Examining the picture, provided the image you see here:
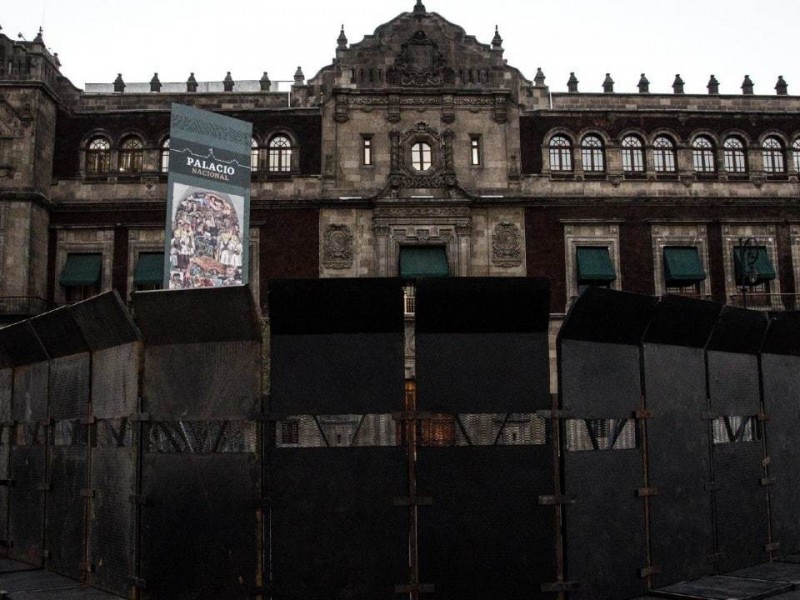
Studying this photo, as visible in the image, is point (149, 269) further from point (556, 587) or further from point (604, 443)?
point (556, 587)

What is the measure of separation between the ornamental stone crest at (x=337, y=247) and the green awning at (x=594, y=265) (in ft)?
30.4

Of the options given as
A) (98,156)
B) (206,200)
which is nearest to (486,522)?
(206,200)

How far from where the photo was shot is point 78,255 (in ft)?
111

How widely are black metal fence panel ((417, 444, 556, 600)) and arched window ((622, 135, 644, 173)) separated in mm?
29768

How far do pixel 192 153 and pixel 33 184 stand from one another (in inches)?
310

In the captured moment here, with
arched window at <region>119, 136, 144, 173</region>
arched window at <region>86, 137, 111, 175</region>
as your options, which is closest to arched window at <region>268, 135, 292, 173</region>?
arched window at <region>119, 136, 144, 173</region>

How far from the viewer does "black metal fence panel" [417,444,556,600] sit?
7.32m

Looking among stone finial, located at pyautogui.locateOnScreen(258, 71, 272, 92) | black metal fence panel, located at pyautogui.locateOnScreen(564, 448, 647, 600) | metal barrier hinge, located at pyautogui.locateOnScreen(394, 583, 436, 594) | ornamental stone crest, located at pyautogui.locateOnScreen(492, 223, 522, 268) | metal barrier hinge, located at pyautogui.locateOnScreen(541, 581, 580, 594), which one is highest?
stone finial, located at pyautogui.locateOnScreen(258, 71, 272, 92)

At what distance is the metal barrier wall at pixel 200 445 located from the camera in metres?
7.39

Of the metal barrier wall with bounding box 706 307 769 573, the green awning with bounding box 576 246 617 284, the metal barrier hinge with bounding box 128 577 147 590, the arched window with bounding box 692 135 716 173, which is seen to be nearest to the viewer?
the metal barrier hinge with bounding box 128 577 147 590

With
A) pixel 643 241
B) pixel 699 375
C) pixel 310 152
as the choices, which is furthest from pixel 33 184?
pixel 699 375

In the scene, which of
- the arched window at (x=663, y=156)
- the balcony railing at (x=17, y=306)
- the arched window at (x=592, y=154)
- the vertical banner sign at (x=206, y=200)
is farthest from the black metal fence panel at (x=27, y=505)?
the arched window at (x=663, y=156)

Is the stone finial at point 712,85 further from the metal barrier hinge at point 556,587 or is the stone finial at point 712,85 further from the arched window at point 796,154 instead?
the metal barrier hinge at point 556,587

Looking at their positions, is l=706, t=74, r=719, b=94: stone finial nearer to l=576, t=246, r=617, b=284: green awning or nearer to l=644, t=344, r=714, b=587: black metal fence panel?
l=576, t=246, r=617, b=284: green awning
